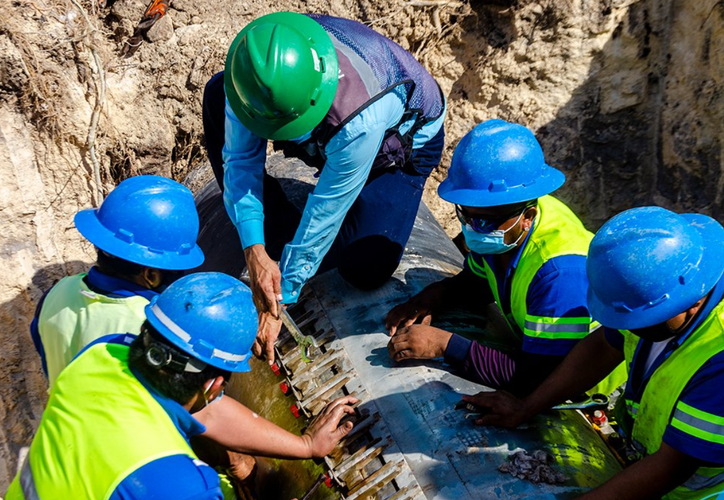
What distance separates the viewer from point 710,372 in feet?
6.49

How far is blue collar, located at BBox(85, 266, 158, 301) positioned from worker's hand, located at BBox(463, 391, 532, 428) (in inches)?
56.4

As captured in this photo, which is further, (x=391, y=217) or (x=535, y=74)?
(x=535, y=74)

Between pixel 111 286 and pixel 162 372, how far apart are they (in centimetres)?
74

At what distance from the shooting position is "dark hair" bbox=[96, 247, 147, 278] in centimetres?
278

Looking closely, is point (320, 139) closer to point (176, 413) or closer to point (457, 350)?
point (457, 350)

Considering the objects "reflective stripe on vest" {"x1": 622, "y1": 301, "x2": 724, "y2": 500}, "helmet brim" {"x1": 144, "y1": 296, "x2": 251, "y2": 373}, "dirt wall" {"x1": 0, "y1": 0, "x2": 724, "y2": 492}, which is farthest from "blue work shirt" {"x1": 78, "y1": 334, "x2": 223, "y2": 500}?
"dirt wall" {"x1": 0, "y1": 0, "x2": 724, "y2": 492}

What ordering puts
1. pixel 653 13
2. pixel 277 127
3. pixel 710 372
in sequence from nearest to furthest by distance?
pixel 710 372
pixel 277 127
pixel 653 13

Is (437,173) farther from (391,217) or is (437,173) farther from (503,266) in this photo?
(503,266)

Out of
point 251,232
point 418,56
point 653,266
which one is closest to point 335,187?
point 251,232

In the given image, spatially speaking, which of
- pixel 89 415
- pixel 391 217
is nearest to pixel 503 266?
pixel 391 217

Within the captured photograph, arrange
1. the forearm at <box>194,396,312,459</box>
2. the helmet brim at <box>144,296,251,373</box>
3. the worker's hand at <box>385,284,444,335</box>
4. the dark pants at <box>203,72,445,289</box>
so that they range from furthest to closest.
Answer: the dark pants at <box>203,72,445,289</box>
the worker's hand at <box>385,284,444,335</box>
the forearm at <box>194,396,312,459</box>
the helmet brim at <box>144,296,251,373</box>

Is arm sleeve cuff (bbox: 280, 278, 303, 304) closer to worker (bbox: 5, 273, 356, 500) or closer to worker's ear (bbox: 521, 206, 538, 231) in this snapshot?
worker (bbox: 5, 273, 356, 500)

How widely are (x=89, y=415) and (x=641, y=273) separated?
1723 millimetres

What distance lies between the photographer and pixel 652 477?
2.12 metres
